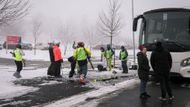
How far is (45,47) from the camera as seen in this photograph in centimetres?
6938

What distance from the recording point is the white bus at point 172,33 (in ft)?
41.8

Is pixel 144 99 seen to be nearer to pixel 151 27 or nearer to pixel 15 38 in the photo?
pixel 151 27

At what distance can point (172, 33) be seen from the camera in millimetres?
13391

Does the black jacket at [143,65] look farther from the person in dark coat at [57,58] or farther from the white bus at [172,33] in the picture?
the person in dark coat at [57,58]

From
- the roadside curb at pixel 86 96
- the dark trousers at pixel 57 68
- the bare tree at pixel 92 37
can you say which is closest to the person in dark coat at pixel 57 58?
the dark trousers at pixel 57 68

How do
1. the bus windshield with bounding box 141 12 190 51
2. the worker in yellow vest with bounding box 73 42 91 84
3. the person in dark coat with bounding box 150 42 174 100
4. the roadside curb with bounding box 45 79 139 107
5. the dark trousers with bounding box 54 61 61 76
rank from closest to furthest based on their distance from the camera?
the roadside curb with bounding box 45 79 139 107 < the person in dark coat with bounding box 150 42 174 100 < the bus windshield with bounding box 141 12 190 51 < the worker in yellow vest with bounding box 73 42 91 84 < the dark trousers with bounding box 54 61 61 76

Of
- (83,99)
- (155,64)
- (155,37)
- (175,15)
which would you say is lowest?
(83,99)

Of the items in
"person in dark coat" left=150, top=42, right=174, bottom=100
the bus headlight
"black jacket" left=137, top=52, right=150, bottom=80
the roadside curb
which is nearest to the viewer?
the roadside curb

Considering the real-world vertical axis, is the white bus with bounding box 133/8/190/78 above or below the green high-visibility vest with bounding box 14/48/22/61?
above

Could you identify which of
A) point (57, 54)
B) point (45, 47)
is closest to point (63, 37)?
point (45, 47)

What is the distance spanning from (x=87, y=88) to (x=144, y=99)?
329 cm

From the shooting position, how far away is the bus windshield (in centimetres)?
1306

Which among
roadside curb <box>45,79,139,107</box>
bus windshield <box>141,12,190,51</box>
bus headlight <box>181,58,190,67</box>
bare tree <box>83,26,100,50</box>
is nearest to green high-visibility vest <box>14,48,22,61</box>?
roadside curb <box>45,79,139,107</box>

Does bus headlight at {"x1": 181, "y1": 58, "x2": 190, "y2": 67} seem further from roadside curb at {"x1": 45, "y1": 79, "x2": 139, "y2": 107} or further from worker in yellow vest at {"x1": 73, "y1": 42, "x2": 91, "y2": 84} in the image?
worker in yellow vest at {"x1": 73, "y1": 42, "x2": 91, "y2": 84}
